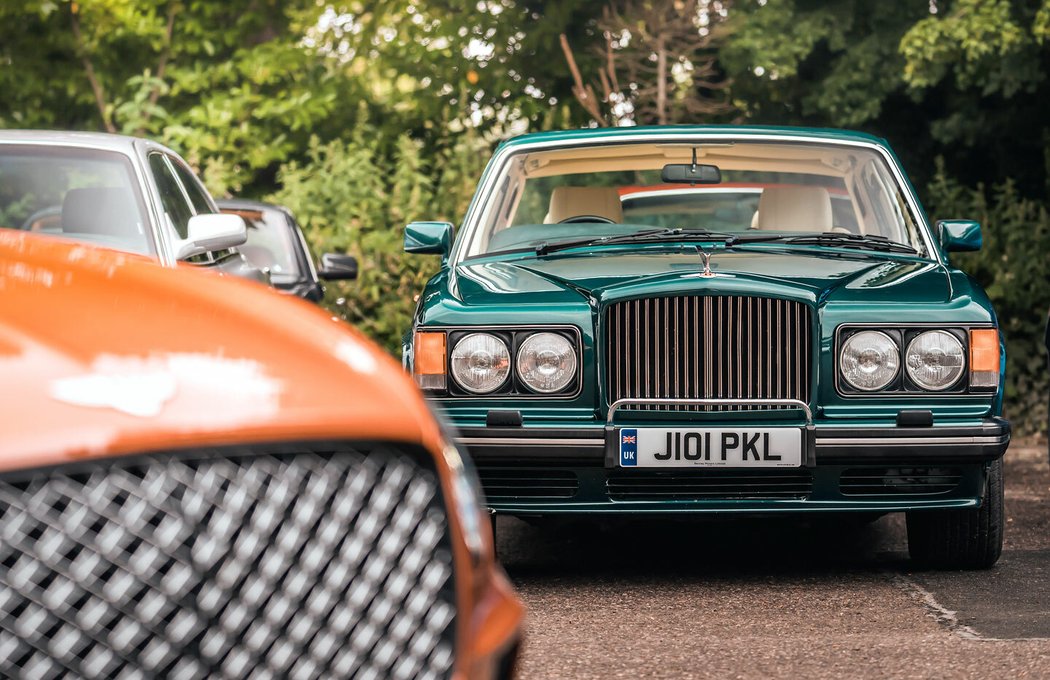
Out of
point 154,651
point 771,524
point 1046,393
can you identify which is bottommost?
point 1046,393

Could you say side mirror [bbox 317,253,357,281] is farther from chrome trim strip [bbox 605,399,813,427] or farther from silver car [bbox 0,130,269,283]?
chrome trim strip [bbox 605,399,813,427]

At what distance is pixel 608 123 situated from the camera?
15.5 m

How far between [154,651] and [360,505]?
1.06 ft

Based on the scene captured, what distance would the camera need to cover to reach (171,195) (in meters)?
6.90

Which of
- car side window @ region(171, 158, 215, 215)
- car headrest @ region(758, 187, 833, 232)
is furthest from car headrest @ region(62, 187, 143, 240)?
car headrest @ region(758, 187, 833, 232)

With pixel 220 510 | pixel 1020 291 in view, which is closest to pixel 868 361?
pixel 220 510

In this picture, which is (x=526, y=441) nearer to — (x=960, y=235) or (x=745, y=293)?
(x=745, y=293)

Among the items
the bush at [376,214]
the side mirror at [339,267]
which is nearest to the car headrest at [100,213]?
the side mirror at [339,267]

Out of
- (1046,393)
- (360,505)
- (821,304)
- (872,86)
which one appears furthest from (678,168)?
(872,86)

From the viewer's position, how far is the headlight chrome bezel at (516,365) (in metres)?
5.25

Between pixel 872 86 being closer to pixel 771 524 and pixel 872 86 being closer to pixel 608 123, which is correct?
pixel 608 123

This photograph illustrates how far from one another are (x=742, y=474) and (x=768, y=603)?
1.41 ft

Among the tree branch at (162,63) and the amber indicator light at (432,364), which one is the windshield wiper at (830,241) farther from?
the tree branch at (162,63)

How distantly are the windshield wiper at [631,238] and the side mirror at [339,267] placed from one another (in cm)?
480
